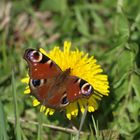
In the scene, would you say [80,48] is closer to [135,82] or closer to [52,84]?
[135,82]

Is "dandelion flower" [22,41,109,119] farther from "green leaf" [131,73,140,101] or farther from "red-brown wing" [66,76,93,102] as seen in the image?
"green leaf" [131,73,140,101]

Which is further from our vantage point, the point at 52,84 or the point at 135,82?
the point at 135,82

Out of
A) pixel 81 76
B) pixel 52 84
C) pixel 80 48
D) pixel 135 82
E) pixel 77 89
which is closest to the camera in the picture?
pixel 77 89

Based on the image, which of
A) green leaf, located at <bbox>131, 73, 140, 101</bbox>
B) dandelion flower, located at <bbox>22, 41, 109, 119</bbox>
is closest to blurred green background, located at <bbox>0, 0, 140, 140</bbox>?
green leaf, located at <bbox>131, 73, 140, 101</bbox>

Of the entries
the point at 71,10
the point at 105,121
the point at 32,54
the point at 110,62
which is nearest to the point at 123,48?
the point at 110,62

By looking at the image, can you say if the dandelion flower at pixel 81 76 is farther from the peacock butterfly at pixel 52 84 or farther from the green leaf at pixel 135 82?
the green leaf at pixel 135 82

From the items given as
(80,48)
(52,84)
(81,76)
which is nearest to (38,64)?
(52,84)

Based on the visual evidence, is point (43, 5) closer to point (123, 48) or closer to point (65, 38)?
point (65, 38)
